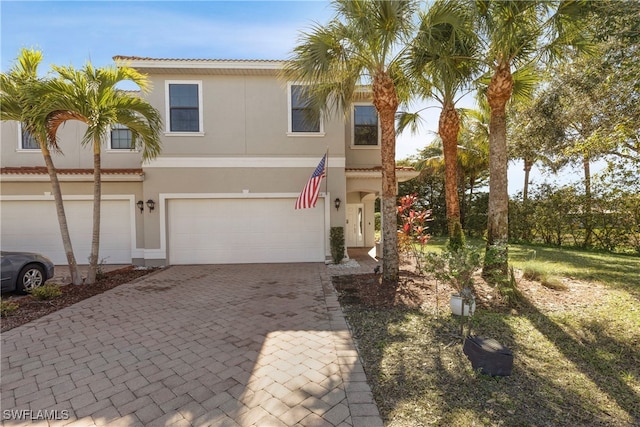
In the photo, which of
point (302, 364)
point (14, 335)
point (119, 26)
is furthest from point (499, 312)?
point (119, 26)

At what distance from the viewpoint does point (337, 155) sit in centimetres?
1129

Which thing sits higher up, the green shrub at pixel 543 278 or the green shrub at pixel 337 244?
the green shrub at pixel 337 244

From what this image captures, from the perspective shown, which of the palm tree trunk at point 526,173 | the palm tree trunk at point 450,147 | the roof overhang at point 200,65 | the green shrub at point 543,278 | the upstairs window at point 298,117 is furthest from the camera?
the palm tree trunk at point 526,173

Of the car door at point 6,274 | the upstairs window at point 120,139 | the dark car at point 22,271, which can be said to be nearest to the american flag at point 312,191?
the dark car at point 22,271

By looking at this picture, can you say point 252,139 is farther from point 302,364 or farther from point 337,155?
point 302,364

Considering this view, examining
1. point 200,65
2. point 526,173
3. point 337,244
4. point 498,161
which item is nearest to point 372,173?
point 337,244

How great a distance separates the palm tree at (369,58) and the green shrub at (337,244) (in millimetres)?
3433

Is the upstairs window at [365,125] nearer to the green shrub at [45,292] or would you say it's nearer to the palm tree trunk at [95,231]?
the palm tree trunk at [95,231]

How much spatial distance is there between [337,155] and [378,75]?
433 cm

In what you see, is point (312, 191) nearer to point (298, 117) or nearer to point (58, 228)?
point (298, 117)

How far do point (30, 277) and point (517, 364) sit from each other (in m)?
10.4

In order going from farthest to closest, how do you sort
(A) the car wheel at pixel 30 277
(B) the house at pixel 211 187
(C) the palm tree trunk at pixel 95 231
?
(B) the house at pixel 211 187, (C) the palm tree trunk at pixel 95 231, (A) the car wheel at pixel 30 277

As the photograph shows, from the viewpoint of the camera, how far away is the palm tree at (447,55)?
624 centimetres

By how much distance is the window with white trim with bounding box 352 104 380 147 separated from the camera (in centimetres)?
1261
